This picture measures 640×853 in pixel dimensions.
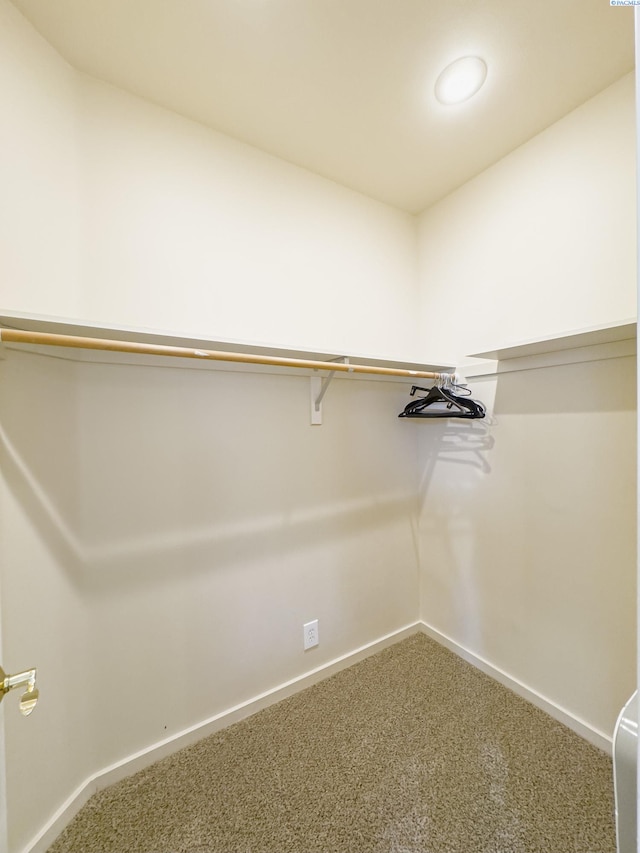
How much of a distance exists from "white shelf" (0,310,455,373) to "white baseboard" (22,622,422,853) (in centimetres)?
144

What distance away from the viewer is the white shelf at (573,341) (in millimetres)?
1023

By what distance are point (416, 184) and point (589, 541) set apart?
1.86 metres

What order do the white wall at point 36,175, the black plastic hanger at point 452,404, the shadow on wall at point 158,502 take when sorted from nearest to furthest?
the white wall at point 36,175, the shadow on wall at point 158,502, the black plastic hanger at point 452,404

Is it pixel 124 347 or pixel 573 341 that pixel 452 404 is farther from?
pixel 124 347

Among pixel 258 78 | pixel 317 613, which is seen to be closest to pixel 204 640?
pixel 317 613

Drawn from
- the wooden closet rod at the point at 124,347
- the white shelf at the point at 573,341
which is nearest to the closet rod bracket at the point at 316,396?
the wooden closet rod at the point at 124,347

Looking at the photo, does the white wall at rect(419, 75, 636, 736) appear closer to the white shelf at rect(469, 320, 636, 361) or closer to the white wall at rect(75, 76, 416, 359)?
the white shelf at rect(469, 320, 636, 361)

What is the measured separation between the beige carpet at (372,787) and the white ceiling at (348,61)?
8.11 feet

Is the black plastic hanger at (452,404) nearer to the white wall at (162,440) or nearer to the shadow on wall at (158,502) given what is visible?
the white wall at (162,440)

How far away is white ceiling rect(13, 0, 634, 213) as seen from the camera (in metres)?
0.95

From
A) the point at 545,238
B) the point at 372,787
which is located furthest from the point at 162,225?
the point at 372,787

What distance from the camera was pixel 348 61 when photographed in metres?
1.09

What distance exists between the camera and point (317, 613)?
5.23ft

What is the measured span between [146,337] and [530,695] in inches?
84.4
